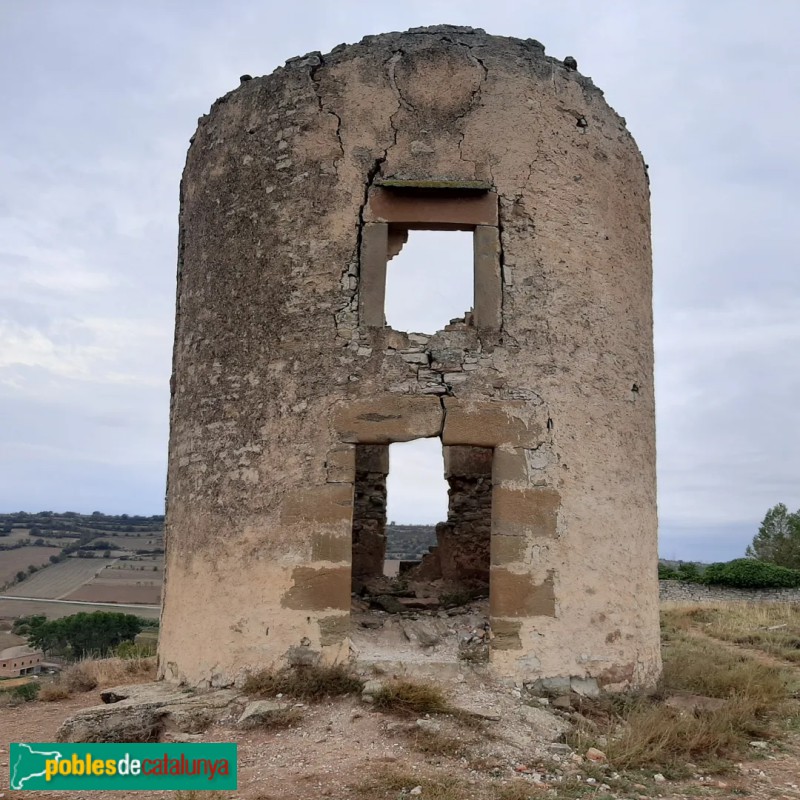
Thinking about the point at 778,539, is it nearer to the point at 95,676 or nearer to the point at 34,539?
A: the point at 95,676

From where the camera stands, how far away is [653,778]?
4.67m

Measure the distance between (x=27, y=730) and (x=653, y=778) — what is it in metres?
4.51

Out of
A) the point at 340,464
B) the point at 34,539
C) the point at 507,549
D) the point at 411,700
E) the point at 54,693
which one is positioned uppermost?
the point at 340,464

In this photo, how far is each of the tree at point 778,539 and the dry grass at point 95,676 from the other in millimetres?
23217

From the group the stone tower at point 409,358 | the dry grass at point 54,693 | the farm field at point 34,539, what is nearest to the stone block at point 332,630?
the stone tower at point 409,358

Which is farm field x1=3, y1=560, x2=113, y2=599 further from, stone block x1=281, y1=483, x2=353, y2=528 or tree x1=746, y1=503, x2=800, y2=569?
stone block x1=281, y1=483, x2=353, y2=528

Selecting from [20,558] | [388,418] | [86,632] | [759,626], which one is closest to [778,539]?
[759,626]

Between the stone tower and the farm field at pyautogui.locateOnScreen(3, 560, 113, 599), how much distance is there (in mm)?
34184

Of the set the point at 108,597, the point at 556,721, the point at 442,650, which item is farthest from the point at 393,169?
the point at 108,597

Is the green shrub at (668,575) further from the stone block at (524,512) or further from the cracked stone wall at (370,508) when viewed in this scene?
the stone block at (524,512)

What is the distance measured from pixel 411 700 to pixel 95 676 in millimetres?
4167

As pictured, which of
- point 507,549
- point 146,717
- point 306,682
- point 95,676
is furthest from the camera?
point 95,676

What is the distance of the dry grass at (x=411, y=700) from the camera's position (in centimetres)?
518

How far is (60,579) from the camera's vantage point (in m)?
41.8
